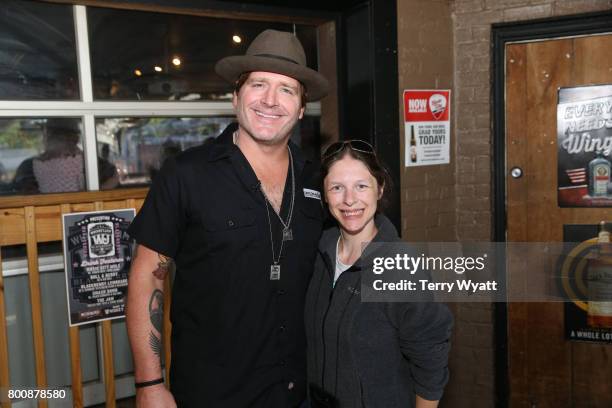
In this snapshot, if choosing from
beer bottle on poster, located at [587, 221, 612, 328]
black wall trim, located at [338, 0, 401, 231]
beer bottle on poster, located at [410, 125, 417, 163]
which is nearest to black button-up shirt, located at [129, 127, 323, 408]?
black wall trim, located at [338, 0, 401, 231]

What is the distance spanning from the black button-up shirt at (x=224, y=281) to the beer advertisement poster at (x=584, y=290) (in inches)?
90.5

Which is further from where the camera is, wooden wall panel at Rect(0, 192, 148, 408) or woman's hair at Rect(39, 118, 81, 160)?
woman's hair at Rect(39, 118, 81, 160)

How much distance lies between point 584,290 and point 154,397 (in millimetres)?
2915

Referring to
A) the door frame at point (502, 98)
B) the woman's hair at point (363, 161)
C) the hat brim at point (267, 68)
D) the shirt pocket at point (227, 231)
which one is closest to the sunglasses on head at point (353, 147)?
the woman's hair at point (363, 161)

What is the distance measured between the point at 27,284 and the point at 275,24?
6.98 feet

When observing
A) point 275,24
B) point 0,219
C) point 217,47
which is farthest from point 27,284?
point 275,24

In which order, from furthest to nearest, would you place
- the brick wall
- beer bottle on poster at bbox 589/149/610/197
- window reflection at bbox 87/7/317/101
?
1. the brick wall
2. beer bottle on poster at bbox 589/149/610/197
3. window reflection at bbox 87/7/317/101

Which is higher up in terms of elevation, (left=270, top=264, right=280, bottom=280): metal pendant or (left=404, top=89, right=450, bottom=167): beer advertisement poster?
(left=404, top=89, right=450, bottom=167): beer advertisement poster

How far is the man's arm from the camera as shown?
6.78 feet

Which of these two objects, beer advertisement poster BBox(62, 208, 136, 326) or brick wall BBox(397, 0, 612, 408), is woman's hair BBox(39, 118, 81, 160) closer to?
beer advertisement poster BBox(62, 208, 136, 326)

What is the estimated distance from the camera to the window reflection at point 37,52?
119 inches

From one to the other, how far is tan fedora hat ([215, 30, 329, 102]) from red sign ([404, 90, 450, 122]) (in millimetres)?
1459

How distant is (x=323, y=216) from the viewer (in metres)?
2.41

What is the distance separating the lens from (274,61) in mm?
2219
